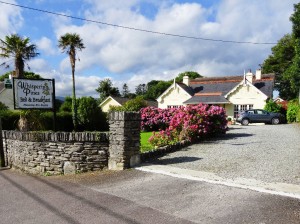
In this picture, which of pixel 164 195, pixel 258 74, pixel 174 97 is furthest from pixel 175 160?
pixel 258 74

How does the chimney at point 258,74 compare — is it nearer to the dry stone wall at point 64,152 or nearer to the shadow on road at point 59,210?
the dry stone wall at point 64,152

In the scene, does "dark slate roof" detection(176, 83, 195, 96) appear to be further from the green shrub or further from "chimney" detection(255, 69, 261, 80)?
the green shrub

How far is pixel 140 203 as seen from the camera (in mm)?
5562

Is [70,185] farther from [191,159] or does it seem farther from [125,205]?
[191,159]

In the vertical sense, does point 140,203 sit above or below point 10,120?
below

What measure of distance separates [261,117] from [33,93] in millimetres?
23039

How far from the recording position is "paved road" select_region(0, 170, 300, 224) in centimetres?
479

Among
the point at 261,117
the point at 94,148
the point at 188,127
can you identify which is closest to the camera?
the point at 94,148

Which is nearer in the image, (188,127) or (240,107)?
(188,127)

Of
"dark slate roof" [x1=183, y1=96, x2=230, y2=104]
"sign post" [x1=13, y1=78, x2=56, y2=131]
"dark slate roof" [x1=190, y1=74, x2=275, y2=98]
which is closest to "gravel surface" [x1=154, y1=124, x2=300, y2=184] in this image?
"sign post" [x1=13, y1=78, x2=56, y2=131]

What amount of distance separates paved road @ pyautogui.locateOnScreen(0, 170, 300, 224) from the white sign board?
3753mm

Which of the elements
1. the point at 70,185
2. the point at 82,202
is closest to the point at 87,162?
the point at 70,185

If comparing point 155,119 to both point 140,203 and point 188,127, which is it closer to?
point 188,127

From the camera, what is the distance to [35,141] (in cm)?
907
